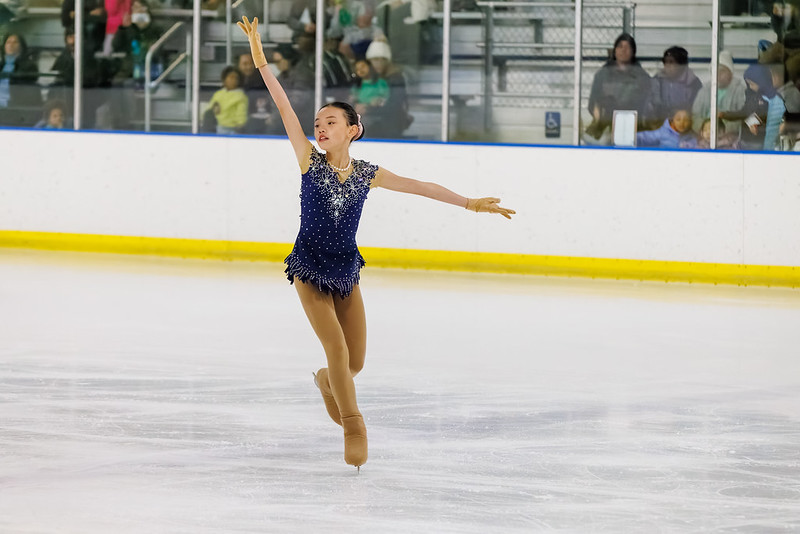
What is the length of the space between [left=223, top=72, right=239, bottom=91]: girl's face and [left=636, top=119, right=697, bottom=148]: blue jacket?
11.1ft

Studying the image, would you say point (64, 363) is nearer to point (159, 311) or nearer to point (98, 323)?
point (98, 323)

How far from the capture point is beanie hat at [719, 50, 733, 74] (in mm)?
9539

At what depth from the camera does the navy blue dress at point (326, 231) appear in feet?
13.6

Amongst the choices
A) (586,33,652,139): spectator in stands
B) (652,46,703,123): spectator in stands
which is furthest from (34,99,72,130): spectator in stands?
(652,46,703,123): spectator in stands

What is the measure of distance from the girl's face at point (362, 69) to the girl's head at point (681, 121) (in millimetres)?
2466

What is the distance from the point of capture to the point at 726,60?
31.3 feet

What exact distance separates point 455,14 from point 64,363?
5.29 m

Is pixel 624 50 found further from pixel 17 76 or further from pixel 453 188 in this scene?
pixel 17 76

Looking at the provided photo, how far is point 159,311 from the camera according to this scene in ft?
24.6

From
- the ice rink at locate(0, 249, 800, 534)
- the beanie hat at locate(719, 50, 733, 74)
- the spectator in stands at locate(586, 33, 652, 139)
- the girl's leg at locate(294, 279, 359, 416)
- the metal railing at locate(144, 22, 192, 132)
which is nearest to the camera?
the ice rink at locate(0, 249, 800, 534)

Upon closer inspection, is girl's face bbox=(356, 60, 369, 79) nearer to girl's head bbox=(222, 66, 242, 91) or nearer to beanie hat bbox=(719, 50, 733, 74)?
girl's head bbox=(222, 66, 242, 91)

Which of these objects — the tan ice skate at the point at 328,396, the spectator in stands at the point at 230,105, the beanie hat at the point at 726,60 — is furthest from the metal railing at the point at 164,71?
the tan ice skate at the point at 328,396

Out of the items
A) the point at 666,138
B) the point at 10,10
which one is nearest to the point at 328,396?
the point at 666,138

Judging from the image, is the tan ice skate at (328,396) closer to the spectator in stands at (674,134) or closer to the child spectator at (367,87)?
the spectator in stands at (674,134)
